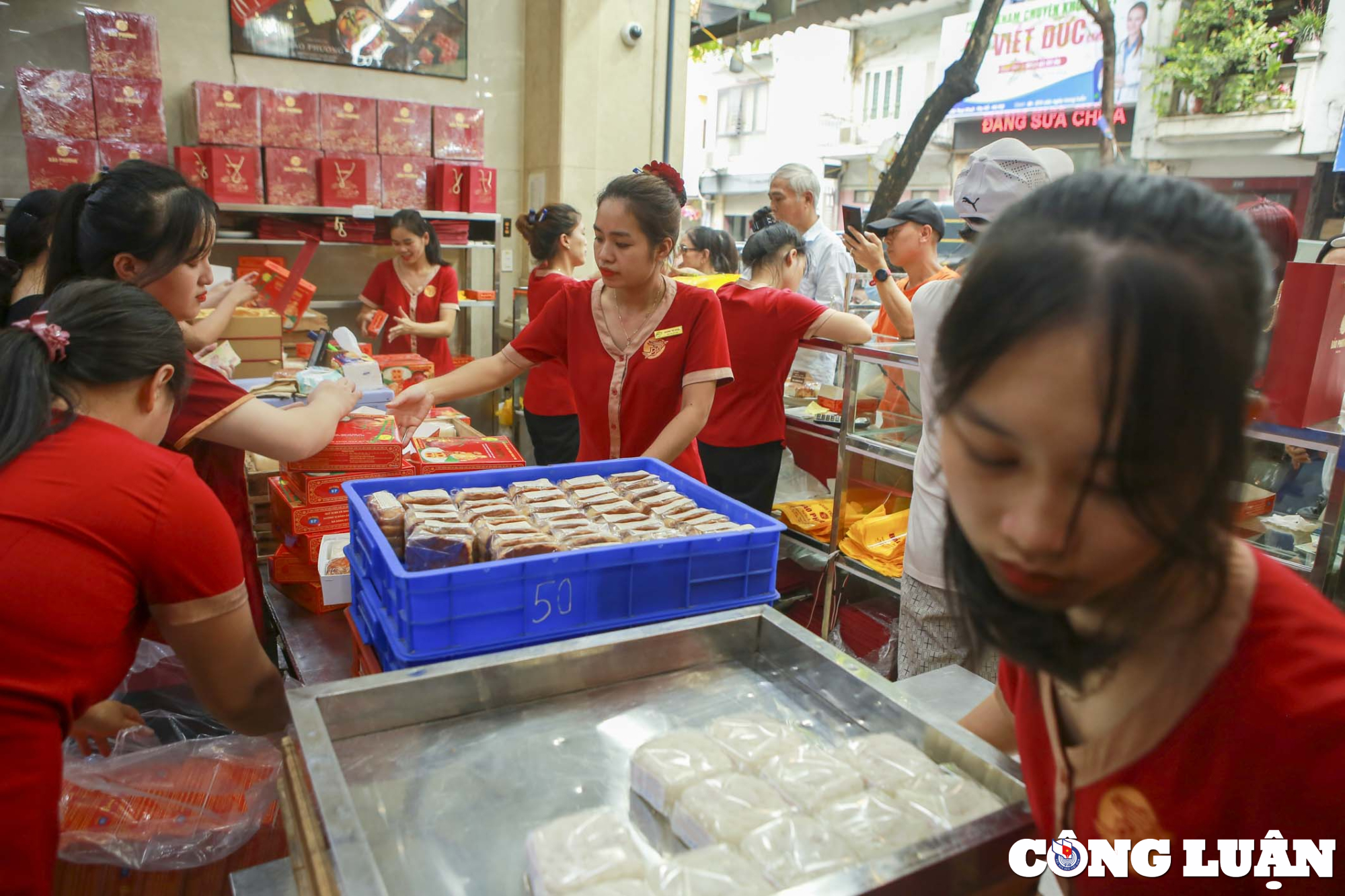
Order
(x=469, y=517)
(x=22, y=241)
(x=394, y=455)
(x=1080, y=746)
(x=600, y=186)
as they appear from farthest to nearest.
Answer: (x=600, y=186), (x=22, y=241), (x=394, y=455), (x=469, y=517), (x=1080, y=746)

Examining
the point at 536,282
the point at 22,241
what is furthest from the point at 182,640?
the point at 536,282

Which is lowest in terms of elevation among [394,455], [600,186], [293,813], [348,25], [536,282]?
[293,813]

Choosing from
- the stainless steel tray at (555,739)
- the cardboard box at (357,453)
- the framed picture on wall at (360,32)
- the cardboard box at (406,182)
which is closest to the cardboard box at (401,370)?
the cardboard box at (357,453)

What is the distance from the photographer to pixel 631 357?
2441mm

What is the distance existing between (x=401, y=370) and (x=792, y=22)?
5.86 m

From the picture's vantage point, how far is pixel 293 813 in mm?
1067

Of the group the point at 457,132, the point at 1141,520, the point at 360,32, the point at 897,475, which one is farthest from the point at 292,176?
the point at 1141,520

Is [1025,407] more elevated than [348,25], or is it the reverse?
[348,25]

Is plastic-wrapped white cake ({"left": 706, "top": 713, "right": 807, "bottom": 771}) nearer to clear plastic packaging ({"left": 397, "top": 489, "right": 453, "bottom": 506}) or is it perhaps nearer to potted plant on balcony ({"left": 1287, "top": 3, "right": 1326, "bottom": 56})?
clear plastic packaging ({"left": 397, "top": 489, "right": 453, "bottom": 506})

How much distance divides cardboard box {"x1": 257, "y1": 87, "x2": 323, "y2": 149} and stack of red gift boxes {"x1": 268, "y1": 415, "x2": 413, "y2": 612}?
3.56m

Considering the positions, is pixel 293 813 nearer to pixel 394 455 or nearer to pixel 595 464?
pixel 595 464

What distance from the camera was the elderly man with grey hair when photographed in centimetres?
459

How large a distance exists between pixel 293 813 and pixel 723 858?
54 cm

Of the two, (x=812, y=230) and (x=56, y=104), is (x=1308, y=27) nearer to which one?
(x=812, y=230)
